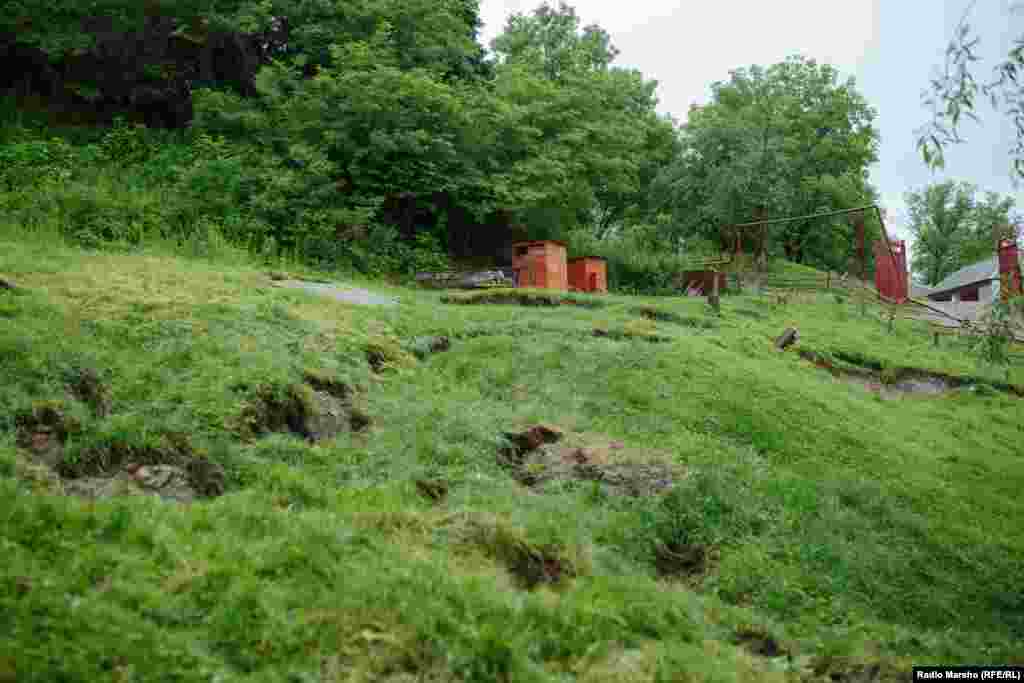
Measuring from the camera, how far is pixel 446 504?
593 centimetres

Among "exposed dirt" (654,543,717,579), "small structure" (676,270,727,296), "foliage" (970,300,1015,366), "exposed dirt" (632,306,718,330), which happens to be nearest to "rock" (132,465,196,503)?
"exposed dirt" (654,543,717,579)

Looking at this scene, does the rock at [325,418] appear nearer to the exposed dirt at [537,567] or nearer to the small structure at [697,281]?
the exposed dirt at [537,567]

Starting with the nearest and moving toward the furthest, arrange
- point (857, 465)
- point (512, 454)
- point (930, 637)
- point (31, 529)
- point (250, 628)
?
1. point (250, 628)
2. point (31, 529)
3. point (930, 637)
4. point (512, 454)
5. point (857, 465)

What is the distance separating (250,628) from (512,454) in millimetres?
3919

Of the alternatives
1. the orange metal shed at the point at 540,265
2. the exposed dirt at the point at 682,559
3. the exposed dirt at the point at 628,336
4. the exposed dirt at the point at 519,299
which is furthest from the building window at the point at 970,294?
the exposed dirt at the point at 682,559

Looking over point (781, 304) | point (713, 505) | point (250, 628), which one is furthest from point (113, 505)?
point (781, 304)

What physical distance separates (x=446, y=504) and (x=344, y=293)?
24.1 ft

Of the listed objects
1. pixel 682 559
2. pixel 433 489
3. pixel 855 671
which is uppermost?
pixel 433 489

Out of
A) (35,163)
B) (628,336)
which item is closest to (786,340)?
(628,336)

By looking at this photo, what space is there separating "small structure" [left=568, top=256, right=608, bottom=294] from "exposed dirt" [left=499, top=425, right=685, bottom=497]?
12.6m

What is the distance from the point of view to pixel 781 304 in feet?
68.8

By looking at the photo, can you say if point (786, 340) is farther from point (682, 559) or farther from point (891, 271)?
point (891, 271)

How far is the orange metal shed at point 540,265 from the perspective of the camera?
1847 cm

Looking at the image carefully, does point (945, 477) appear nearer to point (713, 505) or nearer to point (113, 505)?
point (713, 505)
